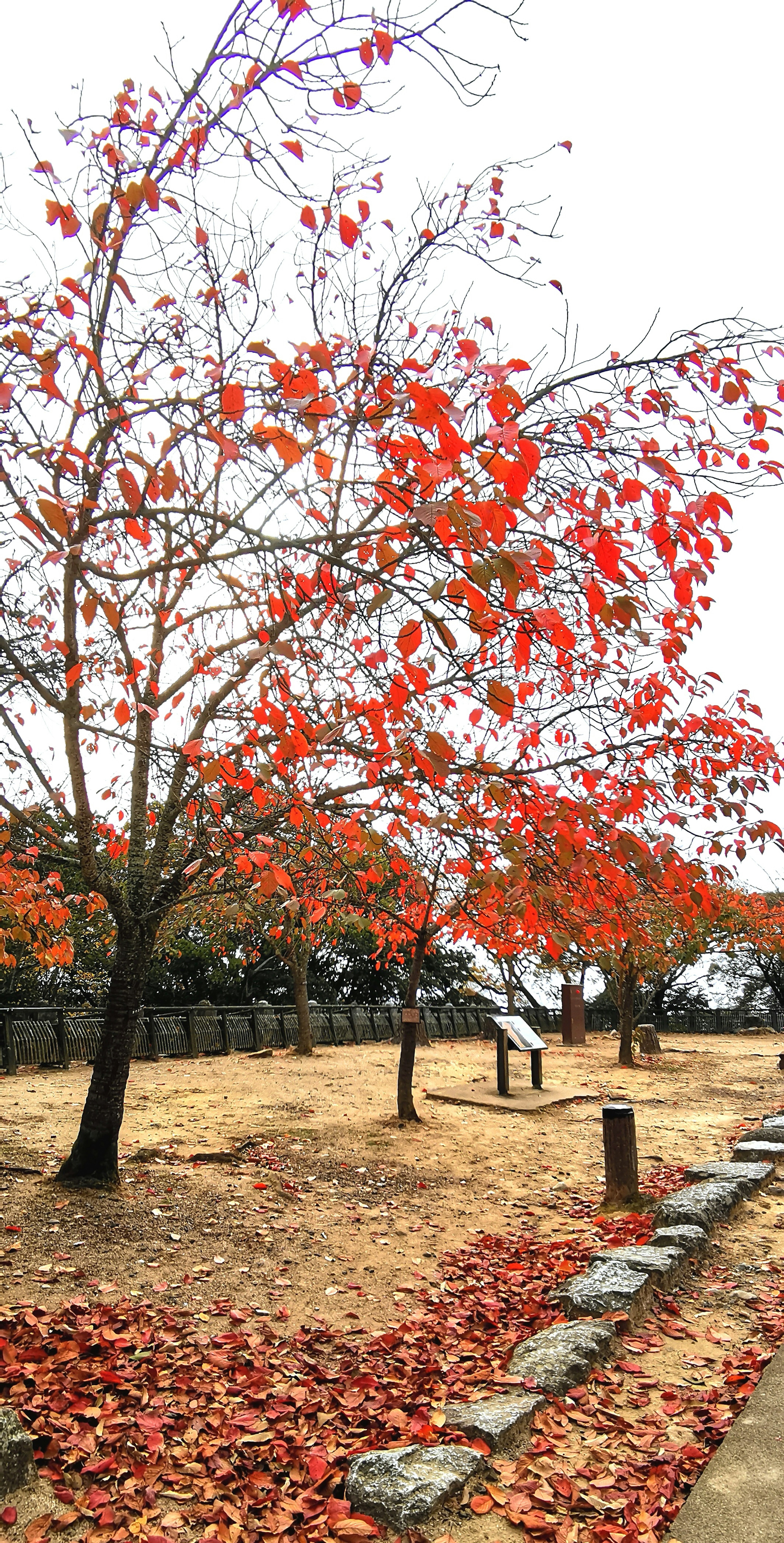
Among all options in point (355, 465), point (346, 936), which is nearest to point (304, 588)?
point (355, 465)

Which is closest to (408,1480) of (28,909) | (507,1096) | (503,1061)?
(28,909)

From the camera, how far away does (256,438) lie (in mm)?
3416

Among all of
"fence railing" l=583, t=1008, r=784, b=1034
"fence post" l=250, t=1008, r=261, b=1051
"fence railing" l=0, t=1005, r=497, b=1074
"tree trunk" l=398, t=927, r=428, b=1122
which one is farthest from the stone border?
"fence railing" l=583, t=1008, r=784, b=1034

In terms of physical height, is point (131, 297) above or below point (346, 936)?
above

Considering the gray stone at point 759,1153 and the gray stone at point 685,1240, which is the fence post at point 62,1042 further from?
the gray stone at point 685,1240

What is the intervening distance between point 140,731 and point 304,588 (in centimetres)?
329

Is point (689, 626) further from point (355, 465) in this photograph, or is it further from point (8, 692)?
point (8, 692)

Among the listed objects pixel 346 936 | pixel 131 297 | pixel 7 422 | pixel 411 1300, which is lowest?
pixel 411 1300

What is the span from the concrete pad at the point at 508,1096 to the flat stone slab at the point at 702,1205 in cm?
558

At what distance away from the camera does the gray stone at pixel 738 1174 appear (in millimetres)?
7336

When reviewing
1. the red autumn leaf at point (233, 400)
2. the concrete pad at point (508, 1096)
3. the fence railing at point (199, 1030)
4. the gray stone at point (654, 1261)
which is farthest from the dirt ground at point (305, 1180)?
the red autumn leaf at point (233, 400)

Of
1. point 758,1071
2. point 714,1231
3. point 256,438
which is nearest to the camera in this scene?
point 256,438

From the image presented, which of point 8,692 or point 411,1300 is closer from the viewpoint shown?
point 411,1300

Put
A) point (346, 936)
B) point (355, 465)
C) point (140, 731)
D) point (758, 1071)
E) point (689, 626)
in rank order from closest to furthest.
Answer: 1. point (355, 465)
2. point (689, 626)
3. point (140, 731)
4. point (758, 1071)
5. point (346, 936)
